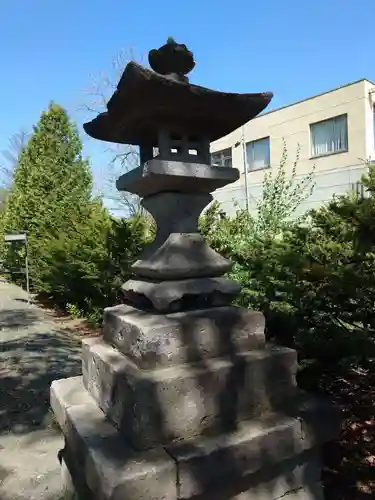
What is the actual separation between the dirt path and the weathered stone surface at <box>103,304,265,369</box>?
1.49 meters

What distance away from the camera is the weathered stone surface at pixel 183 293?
89.7 inches

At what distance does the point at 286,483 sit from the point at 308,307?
173 cm

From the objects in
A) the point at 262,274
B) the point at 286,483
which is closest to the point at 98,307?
the point at 262,274

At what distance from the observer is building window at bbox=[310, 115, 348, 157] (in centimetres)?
1630

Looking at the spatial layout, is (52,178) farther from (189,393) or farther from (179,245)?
(189,393)

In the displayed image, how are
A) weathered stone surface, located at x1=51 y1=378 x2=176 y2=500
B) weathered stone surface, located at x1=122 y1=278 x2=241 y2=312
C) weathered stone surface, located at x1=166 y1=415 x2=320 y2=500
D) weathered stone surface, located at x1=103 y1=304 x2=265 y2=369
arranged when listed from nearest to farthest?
weathered stone surface, located at x1=51 y1=378 x2=176 y2=500 < weathered stone surface, located at x1=166 y1=415 x2=320 y2=500 < weathered stone surface, located at x1=103 y1=304 x2=265 y2=369 < weathered stone surface, located at x1=122 y1=278 x2=241 y2=312

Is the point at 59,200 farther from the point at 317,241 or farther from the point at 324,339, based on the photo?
the point at 324,339

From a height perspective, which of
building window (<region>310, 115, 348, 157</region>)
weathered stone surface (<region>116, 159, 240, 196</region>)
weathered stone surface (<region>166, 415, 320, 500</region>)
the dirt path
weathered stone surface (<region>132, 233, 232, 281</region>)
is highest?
building window (<region>310, 115, 348, 157</region>)

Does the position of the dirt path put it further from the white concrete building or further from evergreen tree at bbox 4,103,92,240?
the white concrete building

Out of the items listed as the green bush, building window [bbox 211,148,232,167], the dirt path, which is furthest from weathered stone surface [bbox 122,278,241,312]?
building window [bbox 211,148,232,167]

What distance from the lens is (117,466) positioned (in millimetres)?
1818

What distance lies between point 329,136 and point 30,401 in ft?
53.1

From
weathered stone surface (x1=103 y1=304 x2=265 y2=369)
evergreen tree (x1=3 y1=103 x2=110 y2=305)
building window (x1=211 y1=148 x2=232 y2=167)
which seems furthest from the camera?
building window (x1=211 y1=148 x2=232 y2=167)

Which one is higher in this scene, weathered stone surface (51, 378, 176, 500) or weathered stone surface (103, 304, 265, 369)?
A: weathered stone surface (103, 304, 265, 369)
